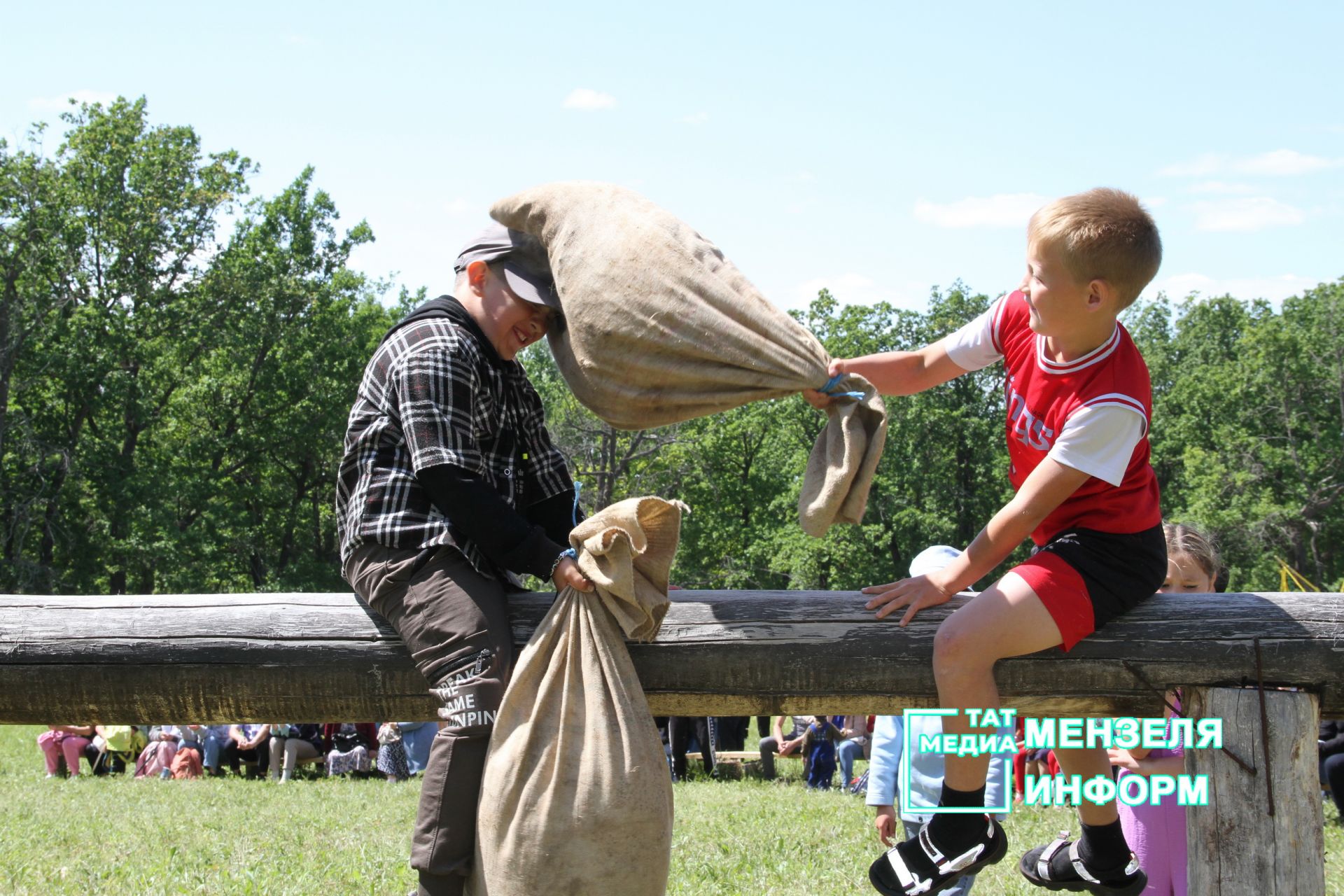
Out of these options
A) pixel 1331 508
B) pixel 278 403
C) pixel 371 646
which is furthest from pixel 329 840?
pixel 1331 508

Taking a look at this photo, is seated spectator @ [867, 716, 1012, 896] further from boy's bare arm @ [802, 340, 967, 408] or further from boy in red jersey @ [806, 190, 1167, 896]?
boy's bare arm @ [802, 340, 967, 408]

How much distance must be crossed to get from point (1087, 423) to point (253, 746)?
12.4 meters

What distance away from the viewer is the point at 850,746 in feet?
41.7

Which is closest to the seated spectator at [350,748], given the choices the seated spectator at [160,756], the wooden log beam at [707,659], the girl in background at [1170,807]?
the seated spectator at [160,756]

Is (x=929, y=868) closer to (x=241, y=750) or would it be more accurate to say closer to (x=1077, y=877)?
(x=1077, y=877)

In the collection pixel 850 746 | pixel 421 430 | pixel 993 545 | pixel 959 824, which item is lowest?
pixel 850 746

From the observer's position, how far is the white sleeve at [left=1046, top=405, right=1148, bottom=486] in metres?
3.22

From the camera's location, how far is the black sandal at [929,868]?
330 cm

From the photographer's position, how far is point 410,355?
3.24m

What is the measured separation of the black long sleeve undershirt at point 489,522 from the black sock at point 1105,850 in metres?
1.98

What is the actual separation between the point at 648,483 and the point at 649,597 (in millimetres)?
30681

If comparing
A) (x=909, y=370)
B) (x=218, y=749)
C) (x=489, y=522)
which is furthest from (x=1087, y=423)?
(x=218, y=749)

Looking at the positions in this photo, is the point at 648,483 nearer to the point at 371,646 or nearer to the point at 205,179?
the point at 205,179

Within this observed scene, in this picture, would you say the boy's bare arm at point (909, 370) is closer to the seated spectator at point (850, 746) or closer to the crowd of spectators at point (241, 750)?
the seated spectator at point (850, 746)
